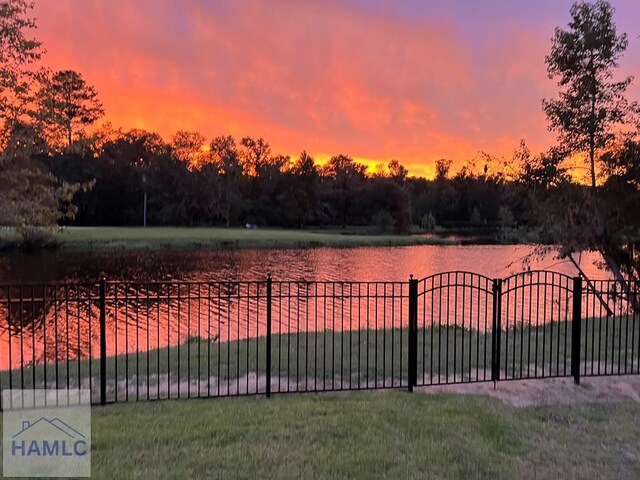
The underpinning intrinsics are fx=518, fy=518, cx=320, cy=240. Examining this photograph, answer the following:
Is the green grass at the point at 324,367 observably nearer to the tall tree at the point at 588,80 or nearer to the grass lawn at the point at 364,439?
the grass lawn at the point at 364,439

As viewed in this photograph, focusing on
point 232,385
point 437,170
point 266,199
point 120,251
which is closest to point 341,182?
point 266,199

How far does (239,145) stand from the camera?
320ft

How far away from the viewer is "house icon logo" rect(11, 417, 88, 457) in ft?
14.6

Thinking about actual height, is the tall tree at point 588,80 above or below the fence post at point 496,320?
above

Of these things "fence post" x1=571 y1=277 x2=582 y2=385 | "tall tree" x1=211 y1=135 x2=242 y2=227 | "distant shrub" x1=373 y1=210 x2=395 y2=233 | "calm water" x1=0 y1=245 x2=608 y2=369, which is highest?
"tall tree" x1=211 y1=135 x2=242 y2=227

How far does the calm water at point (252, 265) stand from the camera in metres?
29.6

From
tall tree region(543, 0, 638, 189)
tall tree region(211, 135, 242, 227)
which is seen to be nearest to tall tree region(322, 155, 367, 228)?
tall tree region(211, 135, 242, 227)

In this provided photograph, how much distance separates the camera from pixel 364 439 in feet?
15.6

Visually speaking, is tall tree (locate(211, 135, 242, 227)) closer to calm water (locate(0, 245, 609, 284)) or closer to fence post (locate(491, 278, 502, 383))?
calm water (locate(0, 245, 609, 284))

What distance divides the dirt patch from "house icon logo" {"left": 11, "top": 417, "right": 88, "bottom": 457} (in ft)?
14.2

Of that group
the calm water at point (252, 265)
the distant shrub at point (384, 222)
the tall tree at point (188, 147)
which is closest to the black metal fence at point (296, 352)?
the calm water at point (252, 265)

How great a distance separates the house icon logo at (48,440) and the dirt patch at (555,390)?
4.32 meters

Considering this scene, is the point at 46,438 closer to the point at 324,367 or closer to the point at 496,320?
the point at 324,367

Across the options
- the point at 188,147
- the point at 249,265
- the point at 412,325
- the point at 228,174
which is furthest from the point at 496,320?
the point at 188,147
